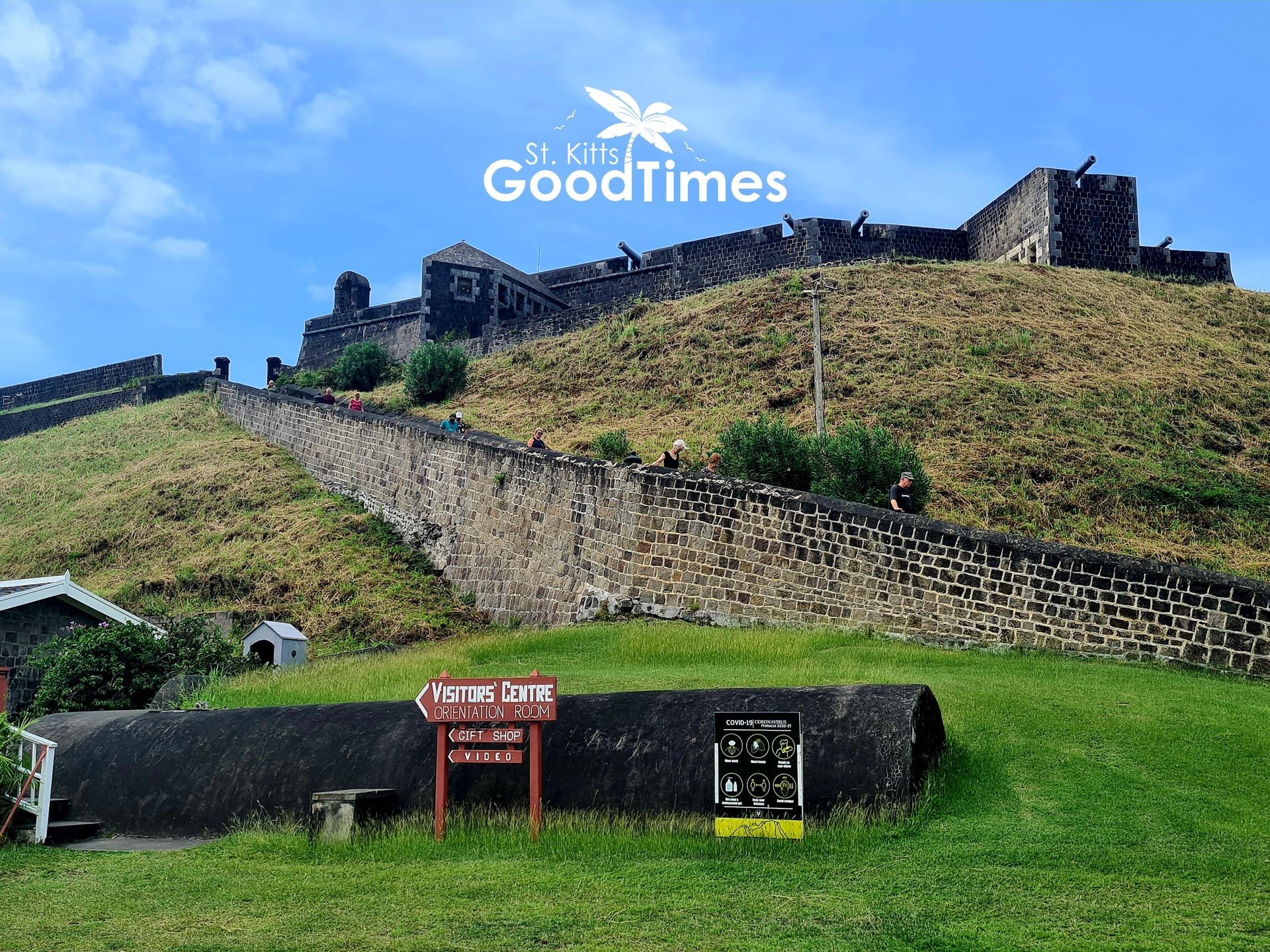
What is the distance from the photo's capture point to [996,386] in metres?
29.1

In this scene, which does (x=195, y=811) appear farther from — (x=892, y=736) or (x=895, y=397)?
(x=895, y=397)

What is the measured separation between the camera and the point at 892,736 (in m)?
8.58

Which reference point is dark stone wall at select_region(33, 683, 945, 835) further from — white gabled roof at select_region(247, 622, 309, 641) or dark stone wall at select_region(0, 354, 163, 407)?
dark stone wall at select_region(0, 354, 163, 407)

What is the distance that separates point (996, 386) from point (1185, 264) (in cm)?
1722

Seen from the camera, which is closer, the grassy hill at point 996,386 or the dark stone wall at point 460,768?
the dark stone wall at point 460,768

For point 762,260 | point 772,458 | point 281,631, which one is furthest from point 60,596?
point 762,260

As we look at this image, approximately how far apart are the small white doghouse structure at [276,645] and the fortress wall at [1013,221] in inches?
1227

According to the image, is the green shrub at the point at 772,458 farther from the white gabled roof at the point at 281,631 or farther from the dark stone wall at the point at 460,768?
the dark stone wall at the point at 460,768

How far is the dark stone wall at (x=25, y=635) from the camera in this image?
20.1 m

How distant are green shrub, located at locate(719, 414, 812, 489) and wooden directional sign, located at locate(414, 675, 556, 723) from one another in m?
11.6

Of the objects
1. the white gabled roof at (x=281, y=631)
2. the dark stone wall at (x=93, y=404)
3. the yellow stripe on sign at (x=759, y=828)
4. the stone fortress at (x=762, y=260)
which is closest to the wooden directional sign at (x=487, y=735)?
the yellow stripe on sign at (x=759, y=828)

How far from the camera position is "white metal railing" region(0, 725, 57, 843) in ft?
33.3

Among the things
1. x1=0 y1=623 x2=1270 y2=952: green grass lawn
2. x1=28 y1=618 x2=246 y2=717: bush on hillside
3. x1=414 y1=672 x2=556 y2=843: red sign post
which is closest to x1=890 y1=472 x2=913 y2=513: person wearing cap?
x1=0 y1=623 x2=1270 y2=952: green grass lawn

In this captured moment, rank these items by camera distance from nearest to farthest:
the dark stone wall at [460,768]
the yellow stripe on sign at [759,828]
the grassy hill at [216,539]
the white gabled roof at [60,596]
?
the yellow stripe on sign at [759,828] → the dark stone wall at [460,768] → the white gabled roof at [60,596] → the grassy hill at [216,539]
